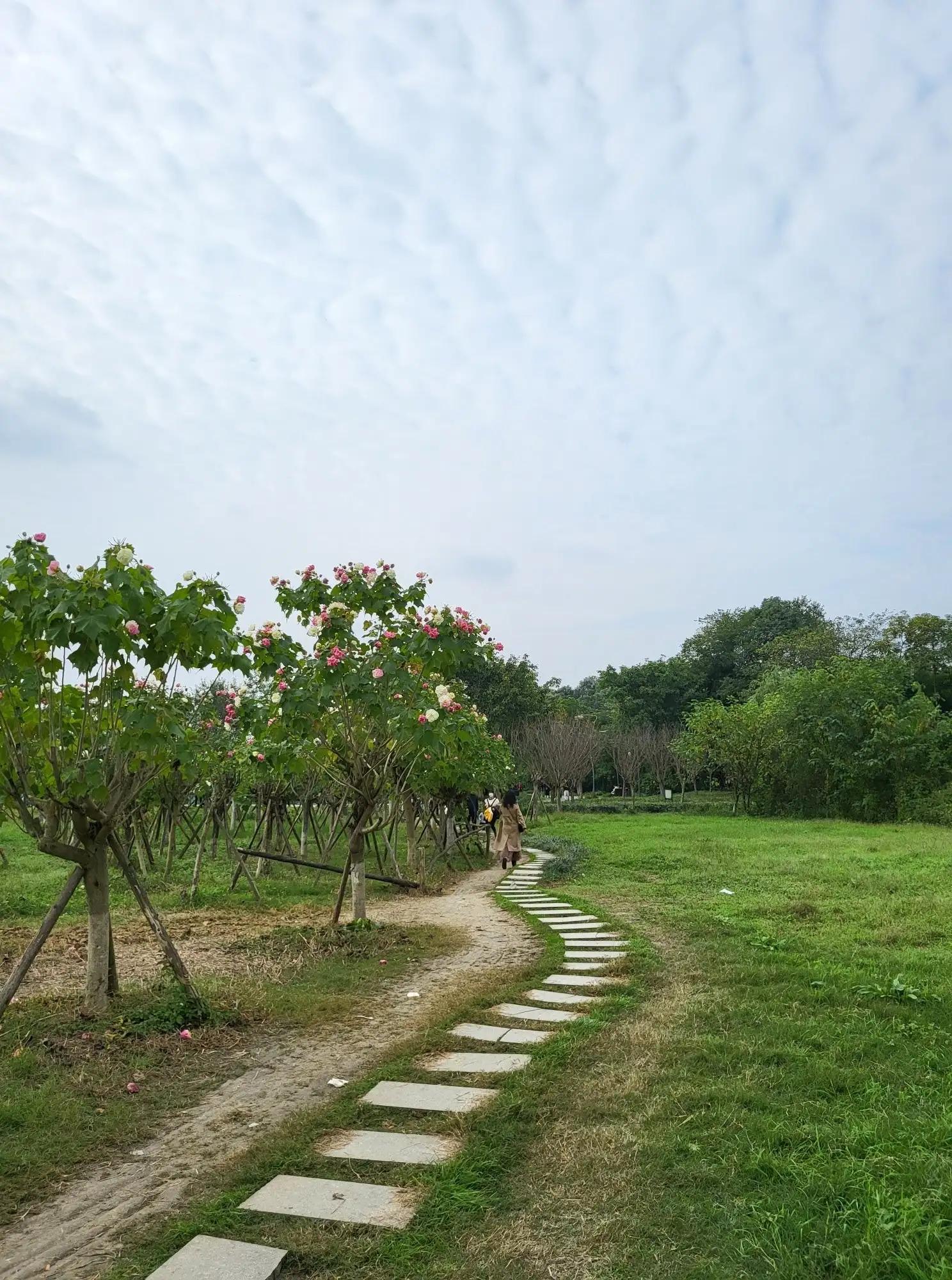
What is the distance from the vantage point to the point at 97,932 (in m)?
4.88

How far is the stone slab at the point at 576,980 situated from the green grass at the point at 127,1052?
111cm

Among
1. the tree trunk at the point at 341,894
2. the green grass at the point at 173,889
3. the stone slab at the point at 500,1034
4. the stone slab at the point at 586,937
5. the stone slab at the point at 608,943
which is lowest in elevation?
the green grass at the point at 173,889

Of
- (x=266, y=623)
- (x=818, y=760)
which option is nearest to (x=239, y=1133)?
(x=266, y=623)

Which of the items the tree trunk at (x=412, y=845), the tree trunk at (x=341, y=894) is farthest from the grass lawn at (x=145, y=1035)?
the tree trunk at (x=412, y=845)

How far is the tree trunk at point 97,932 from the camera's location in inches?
190

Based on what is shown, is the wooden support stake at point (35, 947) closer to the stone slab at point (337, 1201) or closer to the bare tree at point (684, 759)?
the stone slab at point (337, 1201)

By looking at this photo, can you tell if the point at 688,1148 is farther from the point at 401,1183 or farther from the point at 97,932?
the point at 97,932

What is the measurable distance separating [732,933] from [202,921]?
502 cm

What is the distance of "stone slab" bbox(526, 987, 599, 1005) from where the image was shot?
203 inches

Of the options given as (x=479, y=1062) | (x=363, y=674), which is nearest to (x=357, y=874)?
(x=363, y=674)

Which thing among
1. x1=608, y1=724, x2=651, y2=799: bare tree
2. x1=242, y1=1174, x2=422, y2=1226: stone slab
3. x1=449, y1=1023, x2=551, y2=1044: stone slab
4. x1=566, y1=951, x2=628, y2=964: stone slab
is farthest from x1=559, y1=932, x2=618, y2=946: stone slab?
x1=608, y1=724, x2=651, y2=799: bare tree

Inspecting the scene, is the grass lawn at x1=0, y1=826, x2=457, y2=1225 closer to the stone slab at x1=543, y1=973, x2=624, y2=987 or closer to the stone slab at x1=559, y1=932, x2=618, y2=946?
the stone slab at x1=559, y1=932, x2=618, y2=946

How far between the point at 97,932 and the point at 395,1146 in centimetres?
251

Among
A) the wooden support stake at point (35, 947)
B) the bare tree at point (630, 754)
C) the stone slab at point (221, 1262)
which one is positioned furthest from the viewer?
the bare tree at point (630, 754)
